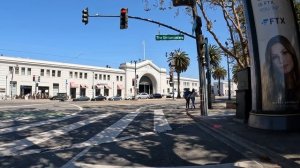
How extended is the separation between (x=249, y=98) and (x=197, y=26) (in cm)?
688

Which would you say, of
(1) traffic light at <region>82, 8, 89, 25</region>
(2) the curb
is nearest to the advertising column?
(2) the curb

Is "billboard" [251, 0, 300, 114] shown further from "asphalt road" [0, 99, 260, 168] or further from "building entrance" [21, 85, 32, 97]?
"building entrance" [21, 85, 32, 97]

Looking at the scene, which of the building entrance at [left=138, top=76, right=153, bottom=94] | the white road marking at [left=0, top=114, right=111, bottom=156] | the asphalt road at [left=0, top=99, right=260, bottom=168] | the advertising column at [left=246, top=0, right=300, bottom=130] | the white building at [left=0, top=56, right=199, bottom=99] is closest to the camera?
the asphalt road at [left=0, top=99, right=260, bottom=168]

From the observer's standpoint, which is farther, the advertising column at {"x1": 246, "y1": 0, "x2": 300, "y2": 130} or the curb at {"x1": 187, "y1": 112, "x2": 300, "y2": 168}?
the advertising column at {"x1": 246, "y1": 0, "x2": 300, "y2": 130}

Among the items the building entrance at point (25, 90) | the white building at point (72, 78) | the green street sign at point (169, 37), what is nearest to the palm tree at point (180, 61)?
the white building at point (72, 78)

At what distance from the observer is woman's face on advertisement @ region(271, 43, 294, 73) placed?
11766 mm

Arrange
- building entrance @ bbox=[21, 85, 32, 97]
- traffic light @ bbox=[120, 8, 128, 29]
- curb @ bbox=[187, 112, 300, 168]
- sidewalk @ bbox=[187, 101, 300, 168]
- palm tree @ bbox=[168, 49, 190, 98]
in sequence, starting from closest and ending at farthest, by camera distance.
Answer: curb @ bbox=[187, 112, 300, 168] → sidewalk @ bbox=[187, 101, 300, 168] → traffic light @ bbox=[120, 8, 128, 29] → building entrance @ bbox=[21, 85, 32, 97] → palm tree @ bbox=[168, 49, 190, 98]

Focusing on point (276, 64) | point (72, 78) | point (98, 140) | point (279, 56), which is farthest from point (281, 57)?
point (72, 78)

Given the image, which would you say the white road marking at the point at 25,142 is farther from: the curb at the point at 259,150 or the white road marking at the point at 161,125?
the curb at the point at 259,150

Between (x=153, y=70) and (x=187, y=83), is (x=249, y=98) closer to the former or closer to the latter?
(x=153, y=70)

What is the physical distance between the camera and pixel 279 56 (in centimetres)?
1180

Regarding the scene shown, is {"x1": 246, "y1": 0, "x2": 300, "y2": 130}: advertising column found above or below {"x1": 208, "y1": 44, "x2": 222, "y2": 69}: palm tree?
below

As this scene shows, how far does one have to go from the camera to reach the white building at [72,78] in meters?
72.2

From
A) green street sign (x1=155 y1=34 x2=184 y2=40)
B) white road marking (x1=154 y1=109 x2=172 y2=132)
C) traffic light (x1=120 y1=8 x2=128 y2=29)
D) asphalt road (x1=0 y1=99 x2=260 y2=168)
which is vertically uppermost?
traffic light (x1=120 y1=8 x2=128 y2=29)
